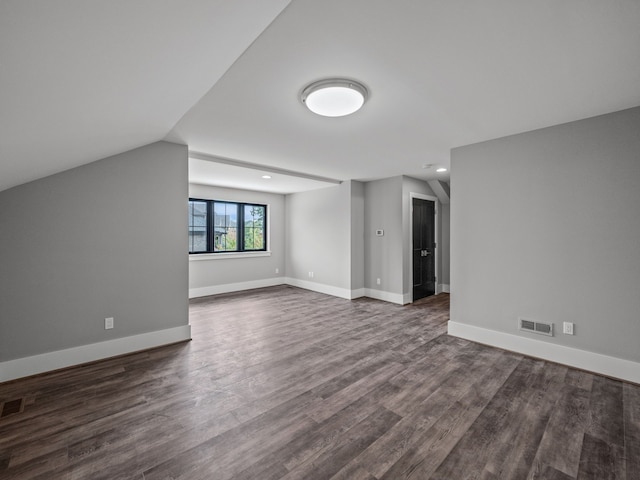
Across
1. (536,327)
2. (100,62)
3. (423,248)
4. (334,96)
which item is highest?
(334,96)

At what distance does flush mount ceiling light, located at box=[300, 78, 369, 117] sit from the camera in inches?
78.9

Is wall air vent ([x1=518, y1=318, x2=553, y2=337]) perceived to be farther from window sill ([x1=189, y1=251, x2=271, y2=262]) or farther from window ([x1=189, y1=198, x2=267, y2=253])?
window ([x1=189, y1=198, x2=267, y2=253])

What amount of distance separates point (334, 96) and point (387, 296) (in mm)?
4242

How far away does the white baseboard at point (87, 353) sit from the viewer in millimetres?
2510

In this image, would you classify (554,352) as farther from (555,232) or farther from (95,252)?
(95,252)

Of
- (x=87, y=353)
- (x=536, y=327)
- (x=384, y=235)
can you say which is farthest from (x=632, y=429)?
(x=87, y=353)

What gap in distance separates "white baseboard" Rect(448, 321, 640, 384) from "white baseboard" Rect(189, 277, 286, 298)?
14.9 feet

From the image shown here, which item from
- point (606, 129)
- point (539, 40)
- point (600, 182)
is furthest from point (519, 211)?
point (539, 40)

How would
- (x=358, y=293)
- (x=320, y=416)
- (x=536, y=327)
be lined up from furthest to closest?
1. (x=358, y=293)
2. (x=536, y=327)
3. (x=320, y=416)

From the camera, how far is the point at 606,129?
2.61 m

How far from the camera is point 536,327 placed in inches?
117

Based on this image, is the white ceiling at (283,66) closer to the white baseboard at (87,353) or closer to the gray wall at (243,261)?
the white baseboard at (87,353)

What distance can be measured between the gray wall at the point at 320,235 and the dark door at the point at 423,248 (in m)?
1.33

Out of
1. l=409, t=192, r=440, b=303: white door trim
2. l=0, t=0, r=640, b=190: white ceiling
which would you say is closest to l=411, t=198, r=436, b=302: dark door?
l=409, t=192, r=440, b=303: white door trim
